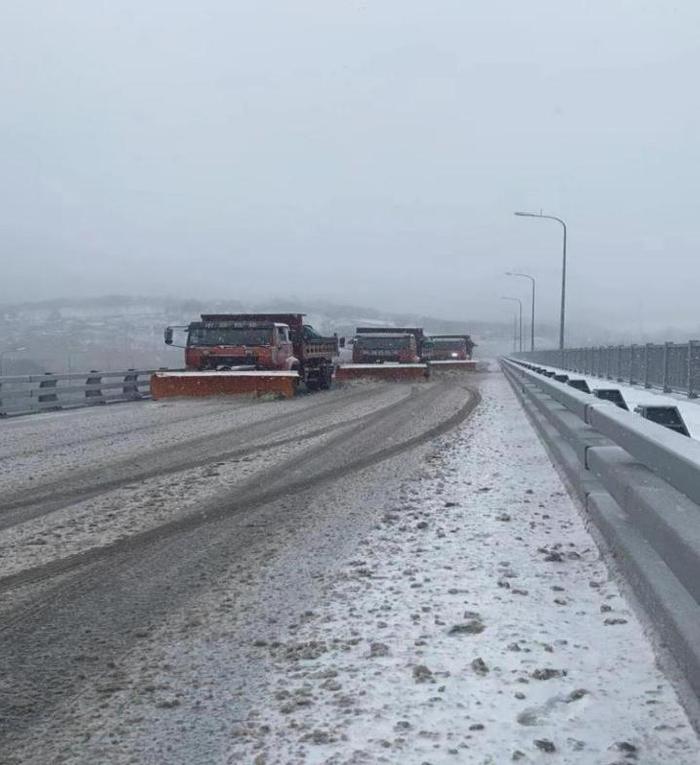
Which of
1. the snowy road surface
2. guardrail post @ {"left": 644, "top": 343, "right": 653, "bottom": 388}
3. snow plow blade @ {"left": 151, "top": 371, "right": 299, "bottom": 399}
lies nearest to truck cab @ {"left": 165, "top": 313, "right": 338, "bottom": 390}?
snow plow blade @ {"left": 151, "top": 371, "right": 299, "bottom": 399}

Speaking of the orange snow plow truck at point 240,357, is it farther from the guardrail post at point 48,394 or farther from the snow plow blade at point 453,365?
the snow plow blade at point 453,365

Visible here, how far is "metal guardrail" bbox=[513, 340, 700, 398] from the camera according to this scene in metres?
17.2

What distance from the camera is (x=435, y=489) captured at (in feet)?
26.7

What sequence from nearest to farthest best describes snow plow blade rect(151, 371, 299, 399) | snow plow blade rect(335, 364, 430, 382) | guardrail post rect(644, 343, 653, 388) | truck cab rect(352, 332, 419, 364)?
guardrail post rect(644, 343, 653, 388) < snow plow blade rect(151, 371, 299, 399) < snow plow blade rect(335, 364, 430, 382) < truck cab rect(352, 332, 419, 364)

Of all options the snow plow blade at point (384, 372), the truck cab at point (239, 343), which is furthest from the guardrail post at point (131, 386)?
the snow plow blade at point (384, 372)

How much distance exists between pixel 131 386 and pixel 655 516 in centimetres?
2269

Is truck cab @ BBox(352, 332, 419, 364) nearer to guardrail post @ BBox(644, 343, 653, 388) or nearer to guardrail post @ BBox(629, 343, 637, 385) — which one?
guardrail post @ BBox(629, 343, 637, 385)

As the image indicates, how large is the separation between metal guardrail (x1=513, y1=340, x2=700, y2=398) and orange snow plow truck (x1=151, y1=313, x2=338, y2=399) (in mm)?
9039

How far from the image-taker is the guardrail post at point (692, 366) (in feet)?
55.4

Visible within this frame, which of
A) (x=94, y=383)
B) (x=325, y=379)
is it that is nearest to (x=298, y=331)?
(x=325, y=379)

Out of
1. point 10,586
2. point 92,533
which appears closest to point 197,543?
point 92,533

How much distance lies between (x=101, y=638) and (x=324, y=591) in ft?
4.09

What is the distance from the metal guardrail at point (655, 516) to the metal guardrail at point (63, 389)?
1575 cm

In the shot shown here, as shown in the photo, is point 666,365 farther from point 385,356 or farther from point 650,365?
point 385,356
